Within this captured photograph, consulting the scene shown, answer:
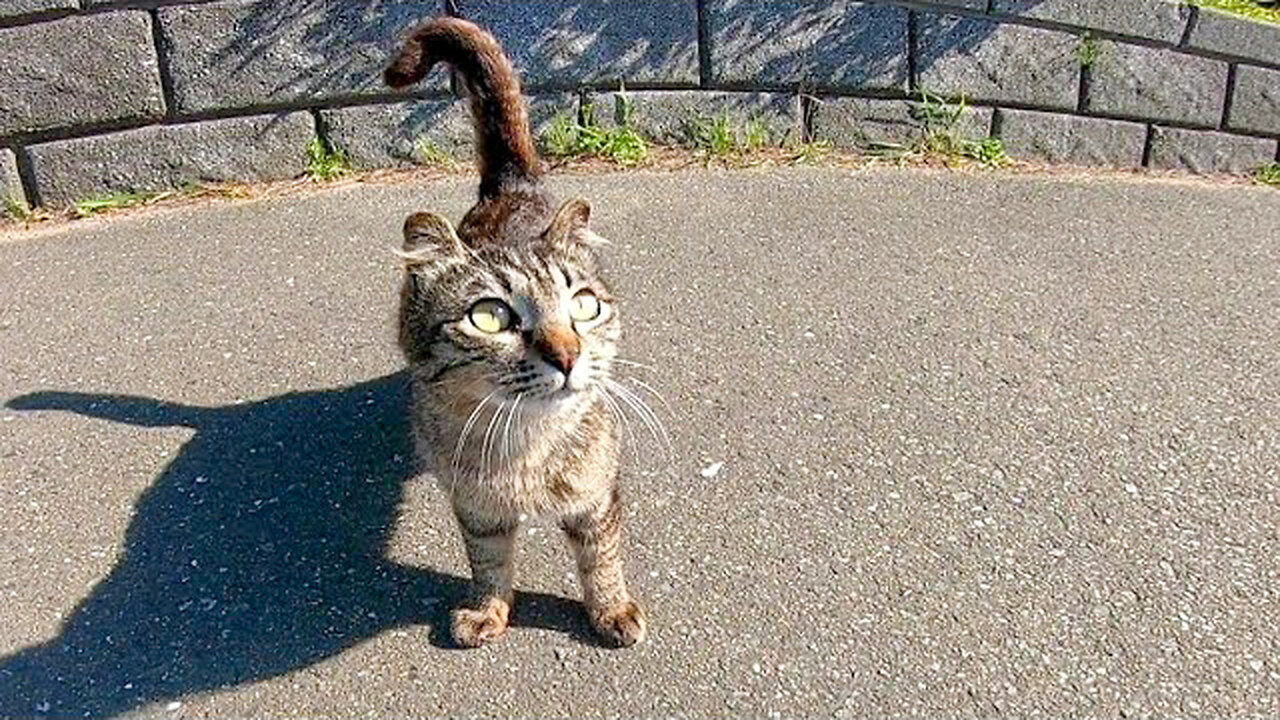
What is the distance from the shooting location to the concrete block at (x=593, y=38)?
454 cm

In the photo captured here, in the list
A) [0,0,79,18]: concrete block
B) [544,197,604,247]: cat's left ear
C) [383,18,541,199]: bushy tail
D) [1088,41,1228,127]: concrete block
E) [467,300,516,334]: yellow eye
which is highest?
[0,0,79,18]: concrete block

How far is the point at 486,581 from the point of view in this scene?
2285mm

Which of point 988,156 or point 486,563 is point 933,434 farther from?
point 988,156

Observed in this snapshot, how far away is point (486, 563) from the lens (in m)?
2.27

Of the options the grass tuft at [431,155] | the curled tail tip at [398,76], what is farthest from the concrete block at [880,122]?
the curled tail tip at [398,76]

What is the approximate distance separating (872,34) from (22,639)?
401 cm

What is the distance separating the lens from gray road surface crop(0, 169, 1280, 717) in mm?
2205

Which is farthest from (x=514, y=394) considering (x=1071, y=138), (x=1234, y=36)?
(x=1234, y=36)

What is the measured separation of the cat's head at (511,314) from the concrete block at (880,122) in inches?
116

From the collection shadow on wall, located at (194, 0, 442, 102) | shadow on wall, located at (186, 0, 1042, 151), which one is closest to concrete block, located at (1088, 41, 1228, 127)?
shadow on wall, located at (186, 0, 1042, 151)

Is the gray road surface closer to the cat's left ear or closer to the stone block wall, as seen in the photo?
the stone block wall

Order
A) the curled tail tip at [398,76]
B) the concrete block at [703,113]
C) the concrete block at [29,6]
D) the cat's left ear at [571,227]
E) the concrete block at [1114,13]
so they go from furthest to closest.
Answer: the concrete block at [703,113]
the concrete block at [1114,13]
the concrete block at [29,6]
the curled tail tip at [398,76]
the cat's left ear at [571,227]

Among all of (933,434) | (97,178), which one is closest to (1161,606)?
(933,434)

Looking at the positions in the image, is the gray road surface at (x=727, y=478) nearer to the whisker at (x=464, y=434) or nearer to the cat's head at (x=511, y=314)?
the whisker at (x=464, y=434)
